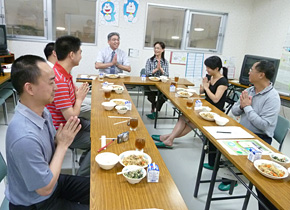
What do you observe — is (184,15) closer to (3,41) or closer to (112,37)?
(112,37)

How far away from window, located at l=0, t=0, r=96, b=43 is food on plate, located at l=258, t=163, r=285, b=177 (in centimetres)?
458

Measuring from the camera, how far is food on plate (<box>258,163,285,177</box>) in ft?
4.29

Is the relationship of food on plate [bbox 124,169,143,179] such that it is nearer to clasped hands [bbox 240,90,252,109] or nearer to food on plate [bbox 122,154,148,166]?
food on plate [bbox 122,154,148,166]

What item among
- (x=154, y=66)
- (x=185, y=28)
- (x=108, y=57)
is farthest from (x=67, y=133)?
(x=185, y=28)

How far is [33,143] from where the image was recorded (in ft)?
3.19

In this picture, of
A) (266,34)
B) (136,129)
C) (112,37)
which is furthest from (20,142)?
(266,34)

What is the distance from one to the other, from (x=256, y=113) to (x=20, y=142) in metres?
2.05

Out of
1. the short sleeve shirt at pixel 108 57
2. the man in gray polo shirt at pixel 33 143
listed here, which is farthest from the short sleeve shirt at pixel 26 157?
the short sleeve shirt at pixel 108 57

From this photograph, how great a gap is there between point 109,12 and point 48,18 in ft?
4.39

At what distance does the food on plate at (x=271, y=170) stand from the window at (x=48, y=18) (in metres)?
4.58

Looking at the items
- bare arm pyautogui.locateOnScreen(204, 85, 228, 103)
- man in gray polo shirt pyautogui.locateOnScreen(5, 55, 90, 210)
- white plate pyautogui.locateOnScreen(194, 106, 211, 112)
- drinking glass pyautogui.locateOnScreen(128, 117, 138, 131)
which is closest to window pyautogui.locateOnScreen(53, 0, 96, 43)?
bare arm pyautogui.locateOnScreen(204, 85, 228, 103)

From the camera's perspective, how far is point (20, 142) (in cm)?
95

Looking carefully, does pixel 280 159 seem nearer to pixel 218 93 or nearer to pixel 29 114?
pixel 218 93

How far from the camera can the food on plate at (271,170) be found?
1308 mm
